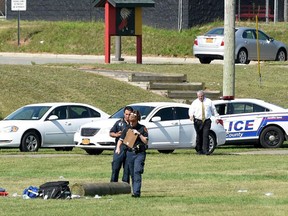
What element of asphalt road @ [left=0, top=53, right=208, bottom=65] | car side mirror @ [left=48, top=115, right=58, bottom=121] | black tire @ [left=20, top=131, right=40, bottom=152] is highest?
asphalt road @ [left=0, top=53, right=208, bottom=65]

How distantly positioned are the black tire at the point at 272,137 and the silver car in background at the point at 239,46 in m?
15.1

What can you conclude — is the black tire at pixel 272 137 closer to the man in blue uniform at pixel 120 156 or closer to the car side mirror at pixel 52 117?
the car side mirror at pixel 52 117

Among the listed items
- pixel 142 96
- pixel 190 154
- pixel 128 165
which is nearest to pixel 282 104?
pixel 142 96

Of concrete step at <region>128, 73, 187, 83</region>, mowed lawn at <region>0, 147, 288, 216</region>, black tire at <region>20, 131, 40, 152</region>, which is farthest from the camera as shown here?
concrete step at <region>128, 73, 187, 83</region>

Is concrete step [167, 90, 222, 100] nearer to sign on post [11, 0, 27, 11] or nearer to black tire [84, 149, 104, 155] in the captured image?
black tire [84, 149, 104, 155]

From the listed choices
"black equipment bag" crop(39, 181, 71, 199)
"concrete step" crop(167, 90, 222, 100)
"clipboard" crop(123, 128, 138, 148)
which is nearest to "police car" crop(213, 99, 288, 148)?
"concrete step" crop(167, 90, 222, 100)

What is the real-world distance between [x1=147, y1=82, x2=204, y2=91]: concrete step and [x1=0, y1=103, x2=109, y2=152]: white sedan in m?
9.21

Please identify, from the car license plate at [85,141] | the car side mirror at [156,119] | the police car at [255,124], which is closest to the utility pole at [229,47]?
the police car at [255,124]

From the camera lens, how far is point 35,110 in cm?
3070

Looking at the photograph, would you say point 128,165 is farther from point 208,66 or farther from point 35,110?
point 208,66

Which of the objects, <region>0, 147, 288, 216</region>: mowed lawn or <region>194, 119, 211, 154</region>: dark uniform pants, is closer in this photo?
<region>0, 147, 288, 216</region>: mowed lawn

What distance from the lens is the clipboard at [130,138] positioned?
1816 cm

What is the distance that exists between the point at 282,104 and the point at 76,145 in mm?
12202

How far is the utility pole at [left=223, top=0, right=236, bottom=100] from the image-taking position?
31797mm
